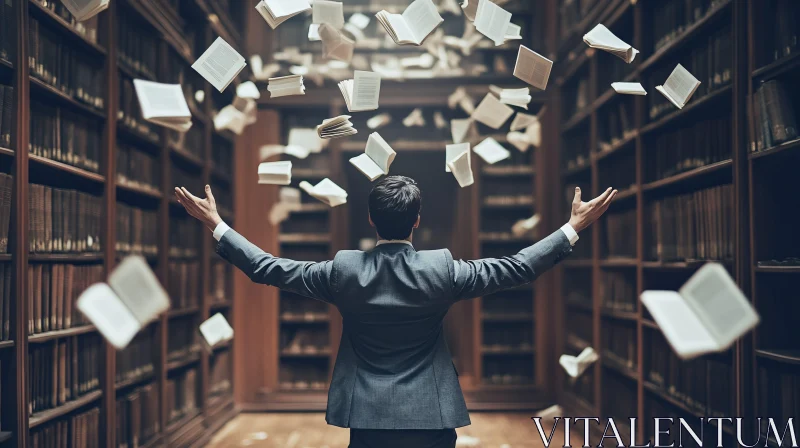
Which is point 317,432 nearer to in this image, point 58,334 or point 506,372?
point 506,372

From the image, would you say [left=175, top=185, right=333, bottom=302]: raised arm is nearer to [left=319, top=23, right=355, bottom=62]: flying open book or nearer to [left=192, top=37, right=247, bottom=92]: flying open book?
[left=192, top=37, right=247, bottom=92]: flying open book

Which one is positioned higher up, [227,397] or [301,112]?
[301,112]

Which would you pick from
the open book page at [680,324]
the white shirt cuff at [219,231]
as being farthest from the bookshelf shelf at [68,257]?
the open book page at [680,324]

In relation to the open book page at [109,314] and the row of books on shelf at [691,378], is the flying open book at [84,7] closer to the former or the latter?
the open book page at [109,314]

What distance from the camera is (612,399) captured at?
3688 millimetres

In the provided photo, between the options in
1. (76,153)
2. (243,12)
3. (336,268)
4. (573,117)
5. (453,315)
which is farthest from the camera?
(453,315)

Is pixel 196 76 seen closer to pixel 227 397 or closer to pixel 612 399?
pixel 227 397

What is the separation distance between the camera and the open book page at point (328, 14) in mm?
2307

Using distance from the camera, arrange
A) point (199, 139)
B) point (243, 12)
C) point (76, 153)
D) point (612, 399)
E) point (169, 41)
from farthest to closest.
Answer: point (243, 12) < point (199, 139) < point (612, 399) < point (169, 41) < point (76, 153)

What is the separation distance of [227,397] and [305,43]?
2429mm

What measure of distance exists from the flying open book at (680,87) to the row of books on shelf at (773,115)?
0.20 metres

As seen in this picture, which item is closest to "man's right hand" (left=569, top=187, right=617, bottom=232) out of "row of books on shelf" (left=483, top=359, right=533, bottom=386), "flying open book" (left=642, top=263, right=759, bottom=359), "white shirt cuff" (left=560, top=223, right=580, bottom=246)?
"white shirt cuff" (left=560, top=223, right=580, bottom=246)

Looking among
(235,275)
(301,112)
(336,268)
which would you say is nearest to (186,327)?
(235,275)

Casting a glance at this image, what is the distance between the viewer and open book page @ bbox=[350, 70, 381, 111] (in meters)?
2.08
